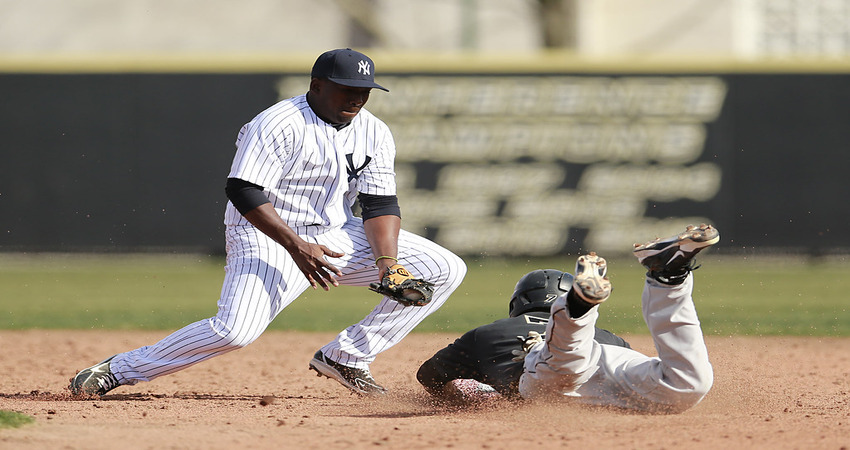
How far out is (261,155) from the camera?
13.4 feet

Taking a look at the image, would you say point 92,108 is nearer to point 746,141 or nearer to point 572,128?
point 572,128

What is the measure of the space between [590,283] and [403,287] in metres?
1.01

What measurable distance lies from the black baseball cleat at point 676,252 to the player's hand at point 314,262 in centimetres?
121

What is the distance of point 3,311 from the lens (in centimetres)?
878

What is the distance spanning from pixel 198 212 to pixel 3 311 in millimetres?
4073

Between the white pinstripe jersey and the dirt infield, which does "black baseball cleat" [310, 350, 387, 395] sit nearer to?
the dirt infield

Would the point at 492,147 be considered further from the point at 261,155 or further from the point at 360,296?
the point at 261,155

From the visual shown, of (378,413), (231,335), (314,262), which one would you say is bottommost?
(378,413)

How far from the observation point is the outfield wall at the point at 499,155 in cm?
1264

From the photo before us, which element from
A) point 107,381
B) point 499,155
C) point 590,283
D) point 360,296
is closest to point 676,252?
point 590,283

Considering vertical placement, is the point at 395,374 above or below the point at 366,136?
below

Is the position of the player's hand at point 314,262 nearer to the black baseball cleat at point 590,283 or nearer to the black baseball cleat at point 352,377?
the black baseball cleat at point 352,377

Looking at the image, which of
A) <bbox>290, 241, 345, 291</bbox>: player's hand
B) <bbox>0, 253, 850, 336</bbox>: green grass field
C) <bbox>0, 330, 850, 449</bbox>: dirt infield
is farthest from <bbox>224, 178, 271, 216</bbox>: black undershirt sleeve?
<bbox>0, 253, 850, 336</bbox>: green grass field

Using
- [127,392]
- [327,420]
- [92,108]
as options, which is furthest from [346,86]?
→ [92,108]
